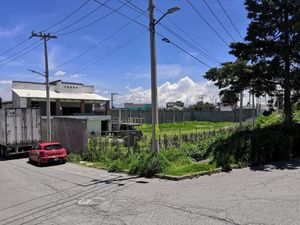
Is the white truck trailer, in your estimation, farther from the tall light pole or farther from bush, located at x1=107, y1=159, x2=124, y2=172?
the tall light pole

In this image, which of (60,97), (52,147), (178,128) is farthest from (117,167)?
(178,128)

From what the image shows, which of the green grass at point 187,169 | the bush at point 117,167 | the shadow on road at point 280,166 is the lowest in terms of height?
the bush at point 117,167

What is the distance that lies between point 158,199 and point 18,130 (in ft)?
59.9

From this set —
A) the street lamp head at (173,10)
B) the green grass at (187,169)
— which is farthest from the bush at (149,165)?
the street lamp head at (173,10)

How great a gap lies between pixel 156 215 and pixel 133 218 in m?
0.56

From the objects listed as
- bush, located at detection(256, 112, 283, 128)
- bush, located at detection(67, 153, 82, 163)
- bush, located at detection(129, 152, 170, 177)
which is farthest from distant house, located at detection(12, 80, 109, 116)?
bush, located at detection(129, 152, 170, 177)

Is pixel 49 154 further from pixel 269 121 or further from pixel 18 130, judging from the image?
pixel 269 121

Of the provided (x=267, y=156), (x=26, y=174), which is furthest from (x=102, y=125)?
(x=267, y=156)

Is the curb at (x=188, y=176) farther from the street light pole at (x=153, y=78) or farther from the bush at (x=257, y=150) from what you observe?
the street light pole at (x=153, y=78)

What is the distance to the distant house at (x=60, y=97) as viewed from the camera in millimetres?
46828

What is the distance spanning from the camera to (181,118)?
7794 cm

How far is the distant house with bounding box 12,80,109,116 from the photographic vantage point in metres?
46.8

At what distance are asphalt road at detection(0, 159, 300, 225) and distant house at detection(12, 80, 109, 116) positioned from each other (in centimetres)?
3541

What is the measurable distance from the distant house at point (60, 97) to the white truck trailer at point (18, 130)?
2182 centimetres
